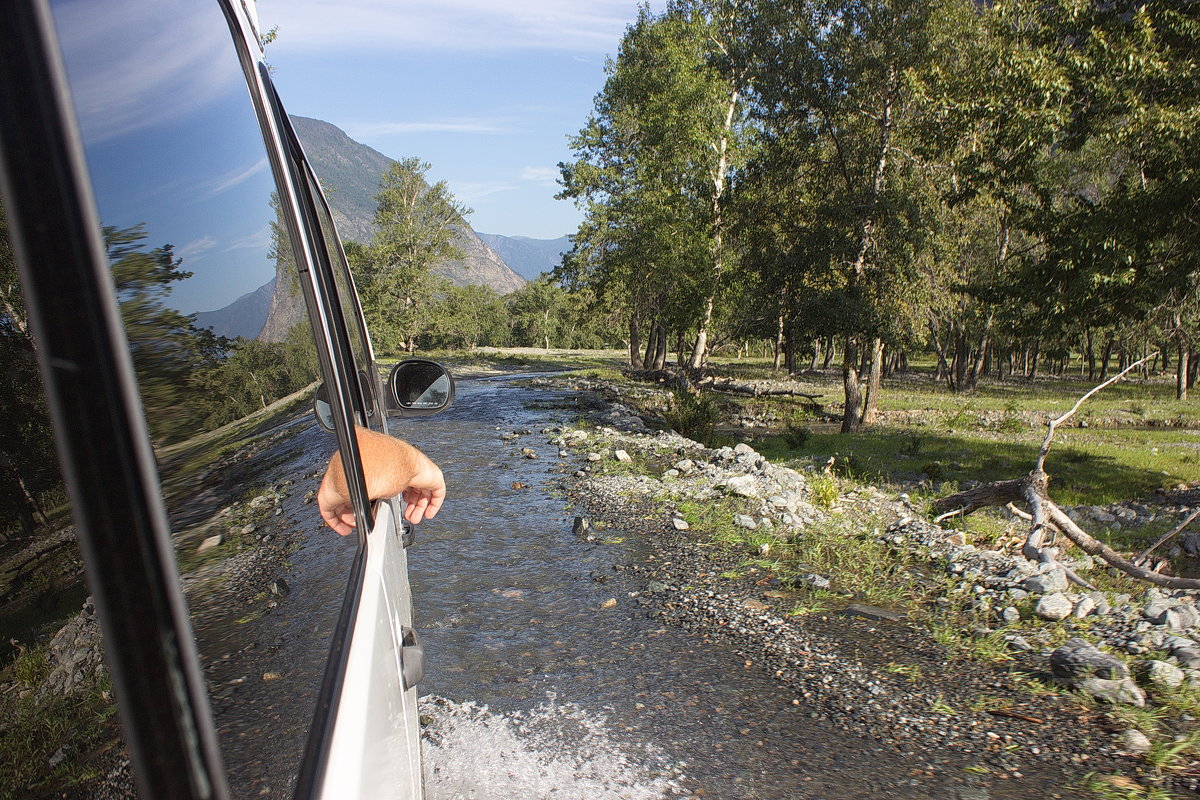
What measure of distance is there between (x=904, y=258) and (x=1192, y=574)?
9857 mm

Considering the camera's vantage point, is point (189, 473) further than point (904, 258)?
No

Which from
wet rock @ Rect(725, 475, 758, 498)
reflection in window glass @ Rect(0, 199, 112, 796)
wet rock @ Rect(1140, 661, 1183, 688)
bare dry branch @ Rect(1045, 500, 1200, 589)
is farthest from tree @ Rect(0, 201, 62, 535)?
wet rock @ Rect(725, 475, 758, 498)

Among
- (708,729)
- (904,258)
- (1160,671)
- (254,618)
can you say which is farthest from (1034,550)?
(904,258)

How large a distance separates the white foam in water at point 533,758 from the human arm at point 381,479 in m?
1.33

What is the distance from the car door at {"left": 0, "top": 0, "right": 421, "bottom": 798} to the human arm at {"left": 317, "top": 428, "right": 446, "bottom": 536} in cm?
4

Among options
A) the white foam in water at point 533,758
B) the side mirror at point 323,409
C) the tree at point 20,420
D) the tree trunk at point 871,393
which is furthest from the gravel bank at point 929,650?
the tree trunk at point 871,393

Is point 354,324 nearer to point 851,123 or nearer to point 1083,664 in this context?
point 1083,664

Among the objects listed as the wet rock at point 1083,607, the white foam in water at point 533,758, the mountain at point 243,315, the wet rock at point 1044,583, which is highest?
the mountain at point 243,315

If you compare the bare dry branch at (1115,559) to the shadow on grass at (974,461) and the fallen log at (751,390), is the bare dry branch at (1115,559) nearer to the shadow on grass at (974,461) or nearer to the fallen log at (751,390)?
the shadow on grass at (974,461)

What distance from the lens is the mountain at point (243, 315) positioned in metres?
1.03

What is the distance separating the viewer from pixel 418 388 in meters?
2.99

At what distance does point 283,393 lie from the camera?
1.46 metres

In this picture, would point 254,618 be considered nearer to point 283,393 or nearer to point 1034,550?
point 283,393

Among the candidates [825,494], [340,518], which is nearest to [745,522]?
[825,494]
